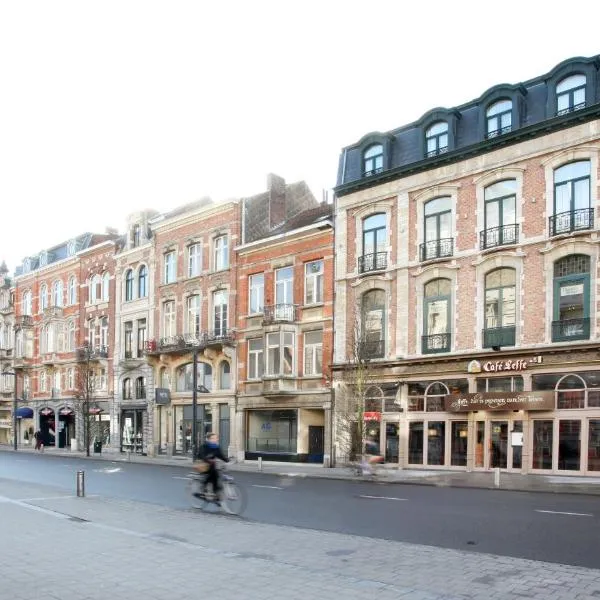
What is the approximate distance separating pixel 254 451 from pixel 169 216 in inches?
625

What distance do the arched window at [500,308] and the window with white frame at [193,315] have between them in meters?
17.8

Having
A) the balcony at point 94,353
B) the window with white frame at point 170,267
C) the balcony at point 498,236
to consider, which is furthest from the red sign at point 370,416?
the balcony at point 94,353

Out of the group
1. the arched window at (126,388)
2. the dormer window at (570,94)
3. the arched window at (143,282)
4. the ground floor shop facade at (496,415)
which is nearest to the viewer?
the ground floor shop facade at (496,415)

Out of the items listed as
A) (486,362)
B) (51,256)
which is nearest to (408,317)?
(486,362)

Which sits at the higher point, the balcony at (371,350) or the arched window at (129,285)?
the arched window at (129,285)

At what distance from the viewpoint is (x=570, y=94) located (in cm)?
2447

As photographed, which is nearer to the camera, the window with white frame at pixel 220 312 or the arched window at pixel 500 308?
the arched window at pixel 500 308

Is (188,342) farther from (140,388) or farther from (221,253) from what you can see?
(140,388)

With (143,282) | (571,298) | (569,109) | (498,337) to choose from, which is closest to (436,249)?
(498,337)

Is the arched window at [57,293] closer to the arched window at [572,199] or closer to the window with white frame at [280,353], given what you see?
the window with white frame at [280,353]

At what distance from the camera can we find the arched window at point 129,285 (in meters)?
44.8

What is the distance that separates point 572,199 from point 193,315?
72.2 feet

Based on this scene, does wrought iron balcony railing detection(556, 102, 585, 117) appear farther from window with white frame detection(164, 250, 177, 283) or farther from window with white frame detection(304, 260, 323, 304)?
window with white frame detection(164, 250, 177, 283)

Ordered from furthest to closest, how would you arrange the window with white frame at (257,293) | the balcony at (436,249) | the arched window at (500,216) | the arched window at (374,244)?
the window with white frame at (257,293) < the arched window at (374,244) < the balcony at (436,249) < the arched window at (500,216)
